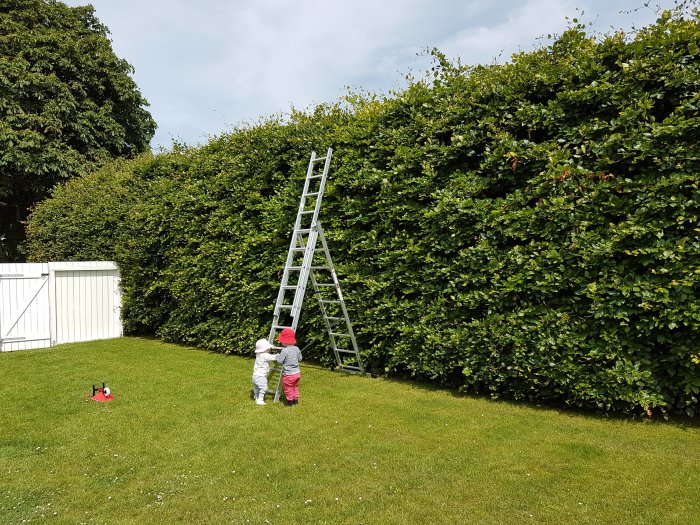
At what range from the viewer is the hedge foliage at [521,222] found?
214 inches

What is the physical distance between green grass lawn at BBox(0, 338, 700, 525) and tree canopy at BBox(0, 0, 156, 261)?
16.7 m

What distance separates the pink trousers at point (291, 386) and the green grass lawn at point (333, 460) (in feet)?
0.69

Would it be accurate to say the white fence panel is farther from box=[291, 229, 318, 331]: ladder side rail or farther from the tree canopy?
the tree canopy

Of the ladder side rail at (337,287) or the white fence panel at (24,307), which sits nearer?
the ladder side rail at (337,287)

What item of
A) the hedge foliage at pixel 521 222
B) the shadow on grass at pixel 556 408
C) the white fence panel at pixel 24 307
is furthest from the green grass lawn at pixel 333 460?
the white fence panel at pixel 24 307

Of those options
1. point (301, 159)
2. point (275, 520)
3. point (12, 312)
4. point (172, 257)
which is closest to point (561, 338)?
point (275, 520)

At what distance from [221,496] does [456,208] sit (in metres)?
4.49

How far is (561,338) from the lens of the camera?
593 cm

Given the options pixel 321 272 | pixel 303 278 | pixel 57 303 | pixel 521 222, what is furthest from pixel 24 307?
pixel 521 222

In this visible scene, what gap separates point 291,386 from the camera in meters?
6.60

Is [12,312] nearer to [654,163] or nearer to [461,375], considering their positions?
[461,375]

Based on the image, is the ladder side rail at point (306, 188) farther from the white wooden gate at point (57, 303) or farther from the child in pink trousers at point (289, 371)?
the white wooden gate at point (57, 303)

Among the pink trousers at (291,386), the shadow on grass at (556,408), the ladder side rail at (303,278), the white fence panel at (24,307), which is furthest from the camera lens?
the white fence panel at (24,307)

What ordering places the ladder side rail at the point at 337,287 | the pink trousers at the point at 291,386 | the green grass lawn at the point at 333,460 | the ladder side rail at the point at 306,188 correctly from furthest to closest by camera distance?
the ladder side rail at the point at 306,188
the ladder side rail at the point at 337,287
the pink trousers at the point at 291,386
the green grass lawn at the point at 333,460
